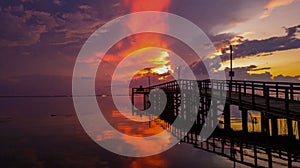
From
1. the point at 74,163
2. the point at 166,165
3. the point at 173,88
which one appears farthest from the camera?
the point at 173,88

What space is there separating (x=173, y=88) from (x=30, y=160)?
25496mm

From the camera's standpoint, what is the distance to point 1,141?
78.2 ft

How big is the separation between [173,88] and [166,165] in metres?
25.7

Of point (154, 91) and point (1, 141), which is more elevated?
point (154, 91)

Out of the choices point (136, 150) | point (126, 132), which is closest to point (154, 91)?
point (126, 132)

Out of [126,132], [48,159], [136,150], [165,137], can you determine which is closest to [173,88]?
[126,132]

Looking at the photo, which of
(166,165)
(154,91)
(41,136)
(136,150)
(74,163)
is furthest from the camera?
(154,91)

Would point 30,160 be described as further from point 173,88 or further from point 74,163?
point 173,88

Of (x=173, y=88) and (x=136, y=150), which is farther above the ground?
(x=173, y=88)

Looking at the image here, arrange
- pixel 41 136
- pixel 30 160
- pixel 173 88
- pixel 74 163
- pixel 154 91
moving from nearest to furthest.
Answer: pixel 74 163 → pixel 30 160 → pixel 41 136 → pixel 173 88 → pixel 154 91

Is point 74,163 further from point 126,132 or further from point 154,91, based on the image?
point 154,91

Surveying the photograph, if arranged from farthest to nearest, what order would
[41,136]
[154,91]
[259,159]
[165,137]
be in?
[154,91], [41,136], [165,137], [259,159]

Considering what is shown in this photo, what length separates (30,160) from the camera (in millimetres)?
16469

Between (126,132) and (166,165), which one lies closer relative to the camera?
(166,165)
